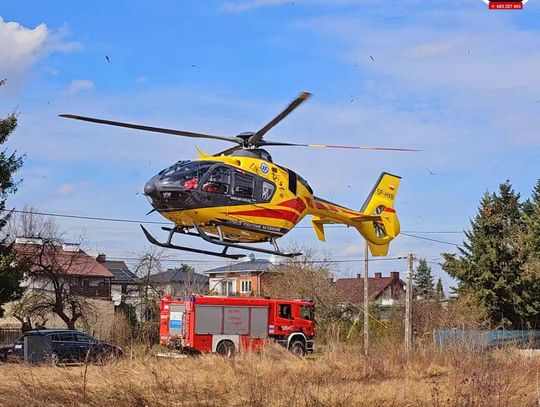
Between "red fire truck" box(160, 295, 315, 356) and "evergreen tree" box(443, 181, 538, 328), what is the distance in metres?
9.84

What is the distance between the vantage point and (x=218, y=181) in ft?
52.6

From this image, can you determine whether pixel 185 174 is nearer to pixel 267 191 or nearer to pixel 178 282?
pixel 267 191

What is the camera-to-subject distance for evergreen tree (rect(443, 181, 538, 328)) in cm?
4078

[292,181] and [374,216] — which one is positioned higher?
[292,181]

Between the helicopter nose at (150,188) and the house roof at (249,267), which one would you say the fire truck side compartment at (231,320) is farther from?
the house roof at (249,267)

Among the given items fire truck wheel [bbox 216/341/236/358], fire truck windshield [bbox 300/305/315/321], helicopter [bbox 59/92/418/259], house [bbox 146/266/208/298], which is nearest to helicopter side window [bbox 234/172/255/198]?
helicopter [bbox 59/92/418/259]

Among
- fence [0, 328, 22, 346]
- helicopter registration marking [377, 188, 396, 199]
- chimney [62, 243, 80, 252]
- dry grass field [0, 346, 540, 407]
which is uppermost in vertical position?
chimney [62, 243, 80, 252]

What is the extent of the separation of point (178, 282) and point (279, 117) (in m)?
58.6

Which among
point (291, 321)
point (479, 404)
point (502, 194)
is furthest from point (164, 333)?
point (502, 194)

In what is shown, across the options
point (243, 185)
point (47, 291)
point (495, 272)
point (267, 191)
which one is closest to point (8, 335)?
point (47, 291)

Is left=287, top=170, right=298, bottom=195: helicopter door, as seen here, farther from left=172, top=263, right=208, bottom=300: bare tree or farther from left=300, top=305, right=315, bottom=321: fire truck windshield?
left=172, top=263, right=208, bottom=300: bare tree

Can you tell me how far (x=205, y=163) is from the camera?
1603cm

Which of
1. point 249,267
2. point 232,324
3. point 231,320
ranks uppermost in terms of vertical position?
point 249,267
